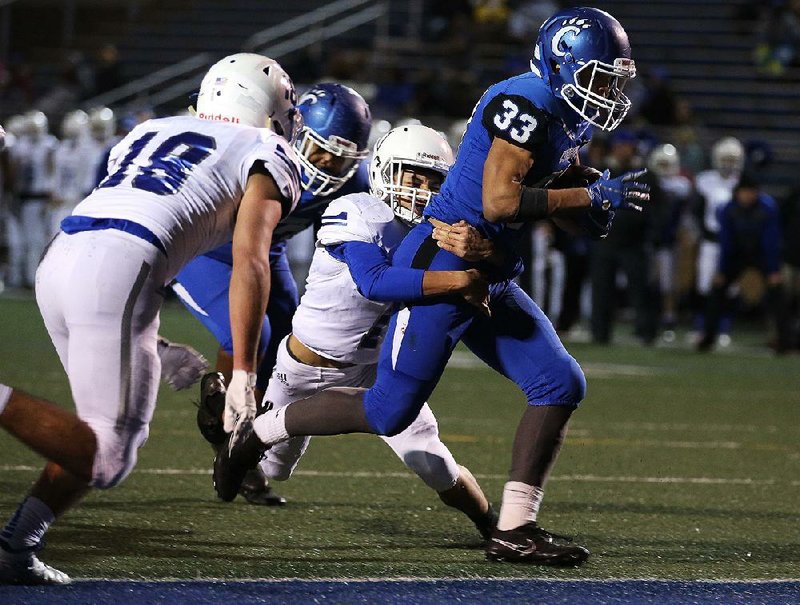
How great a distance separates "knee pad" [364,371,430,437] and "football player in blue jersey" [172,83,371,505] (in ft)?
3.21

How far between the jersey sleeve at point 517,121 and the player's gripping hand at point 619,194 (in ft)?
0.77

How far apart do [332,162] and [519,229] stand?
1334 mm

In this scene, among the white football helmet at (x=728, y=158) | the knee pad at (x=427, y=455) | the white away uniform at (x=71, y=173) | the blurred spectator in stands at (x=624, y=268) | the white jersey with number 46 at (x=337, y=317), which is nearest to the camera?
the knee pad at (x=427, y=455)

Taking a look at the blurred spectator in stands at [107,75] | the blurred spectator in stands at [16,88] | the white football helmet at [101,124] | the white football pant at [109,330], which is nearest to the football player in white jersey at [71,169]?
the white football helmet at [101,124]

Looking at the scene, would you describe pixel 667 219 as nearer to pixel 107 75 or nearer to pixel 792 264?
pixel 792 264

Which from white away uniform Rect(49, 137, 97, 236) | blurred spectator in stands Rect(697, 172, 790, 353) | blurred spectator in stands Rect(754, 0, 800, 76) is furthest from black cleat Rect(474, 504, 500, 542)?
blurred spectator in stands Rect(754, 0, 800, 76)

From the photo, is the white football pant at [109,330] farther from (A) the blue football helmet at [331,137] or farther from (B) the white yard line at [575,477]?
(B) the white yard line at [575,477]

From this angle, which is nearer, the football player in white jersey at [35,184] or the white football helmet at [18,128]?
the football player in white jersey at [35,184]

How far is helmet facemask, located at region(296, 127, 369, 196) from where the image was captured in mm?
5488

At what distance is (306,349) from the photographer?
5.02 metres

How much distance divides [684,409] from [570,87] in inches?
185

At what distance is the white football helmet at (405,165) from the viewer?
4.74 metres

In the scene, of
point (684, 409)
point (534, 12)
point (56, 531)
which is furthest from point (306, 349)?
point (534, 12)

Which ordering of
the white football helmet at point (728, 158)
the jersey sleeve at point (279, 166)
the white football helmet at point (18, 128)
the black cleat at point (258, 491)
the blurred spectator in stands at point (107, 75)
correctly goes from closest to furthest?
the jersey sleeve at point (279, 166) → the black cleat at point (258, 491) → the white football helmet at point (728, 158) → the white football helmet at point (18, 128) → the blurred spectator in stands at point (107, 75)
